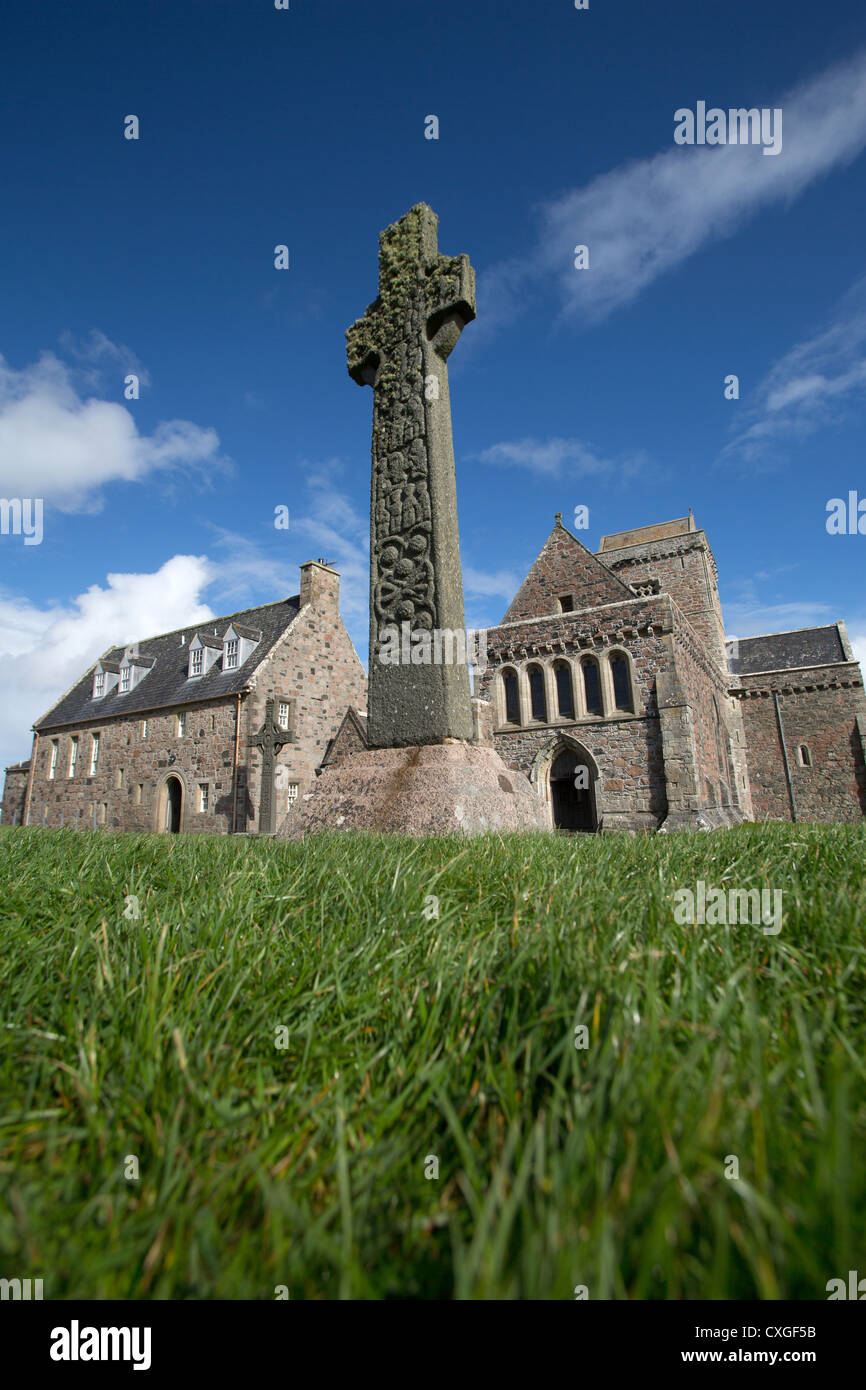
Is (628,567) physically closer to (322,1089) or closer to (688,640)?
(688,640)

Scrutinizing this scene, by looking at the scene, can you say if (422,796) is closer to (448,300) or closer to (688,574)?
(448,300)

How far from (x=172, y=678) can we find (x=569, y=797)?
1751 cm

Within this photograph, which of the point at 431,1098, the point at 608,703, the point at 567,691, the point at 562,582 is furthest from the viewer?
the point at 562,582

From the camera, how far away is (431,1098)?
1354 mm

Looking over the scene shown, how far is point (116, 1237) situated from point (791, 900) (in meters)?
2.30

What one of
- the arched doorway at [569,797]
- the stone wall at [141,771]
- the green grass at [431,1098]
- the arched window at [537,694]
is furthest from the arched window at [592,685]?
the green grass at [431,1098]

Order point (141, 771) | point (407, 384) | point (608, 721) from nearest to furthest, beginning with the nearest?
point (407, 384) → point (608, 721) → point (141, 771)

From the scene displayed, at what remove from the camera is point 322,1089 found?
55.7 inches

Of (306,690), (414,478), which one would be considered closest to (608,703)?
(306,690)

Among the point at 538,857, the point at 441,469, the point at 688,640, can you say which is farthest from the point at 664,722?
the point at 538,857

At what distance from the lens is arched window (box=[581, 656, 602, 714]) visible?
2111 centimetres

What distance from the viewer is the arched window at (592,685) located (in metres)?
21.1
